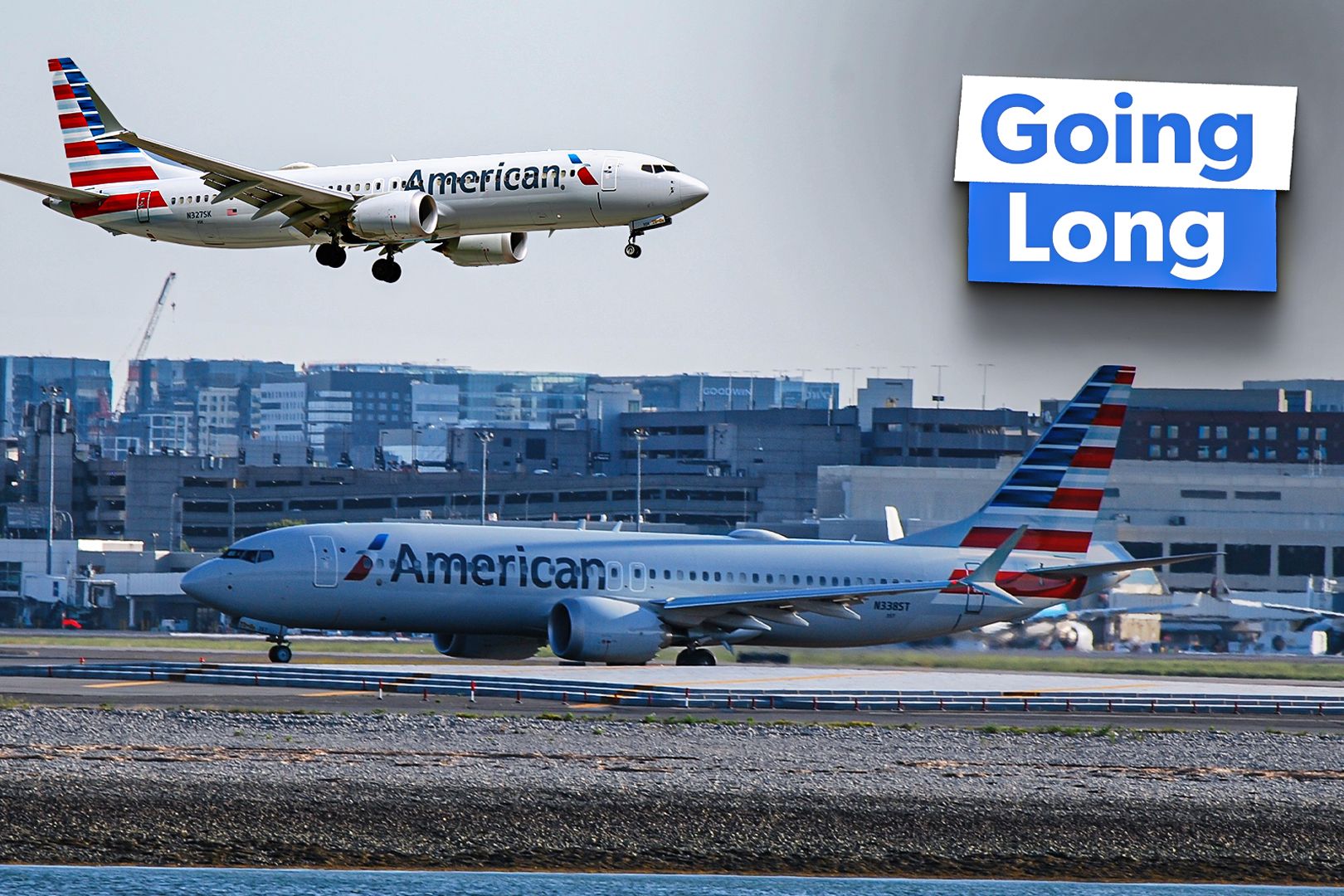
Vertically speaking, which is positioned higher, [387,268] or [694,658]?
[387,268]

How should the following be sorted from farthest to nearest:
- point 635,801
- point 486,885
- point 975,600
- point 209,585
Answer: point 975,600
point 209,585
point 635,801
point 486,885

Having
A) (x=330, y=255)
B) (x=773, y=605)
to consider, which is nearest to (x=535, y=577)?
(x=773, y=605)

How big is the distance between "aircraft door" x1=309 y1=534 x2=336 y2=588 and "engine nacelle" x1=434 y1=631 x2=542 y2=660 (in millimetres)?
5770

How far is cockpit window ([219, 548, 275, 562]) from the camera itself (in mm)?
53562

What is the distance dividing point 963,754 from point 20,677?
2331cm

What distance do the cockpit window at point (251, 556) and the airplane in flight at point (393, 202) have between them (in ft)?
28.4

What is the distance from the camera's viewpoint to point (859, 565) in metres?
60.2

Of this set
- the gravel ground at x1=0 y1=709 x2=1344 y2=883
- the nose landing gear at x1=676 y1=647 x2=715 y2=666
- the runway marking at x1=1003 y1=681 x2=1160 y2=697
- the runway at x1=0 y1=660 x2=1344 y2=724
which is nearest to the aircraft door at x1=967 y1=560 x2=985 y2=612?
the runway marking at x1=1003 y1=681 x2=1160 y2=697

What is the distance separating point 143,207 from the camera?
167 ft

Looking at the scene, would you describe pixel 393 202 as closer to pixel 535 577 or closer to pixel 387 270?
pixel 387 270

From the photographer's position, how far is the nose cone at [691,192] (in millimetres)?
49281

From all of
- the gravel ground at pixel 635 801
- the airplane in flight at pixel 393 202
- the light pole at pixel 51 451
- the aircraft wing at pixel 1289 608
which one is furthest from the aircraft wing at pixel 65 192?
the light pole at pixel 51 451

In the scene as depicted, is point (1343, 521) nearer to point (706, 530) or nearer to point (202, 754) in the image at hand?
point (706, 530)

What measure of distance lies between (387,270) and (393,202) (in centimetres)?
188
